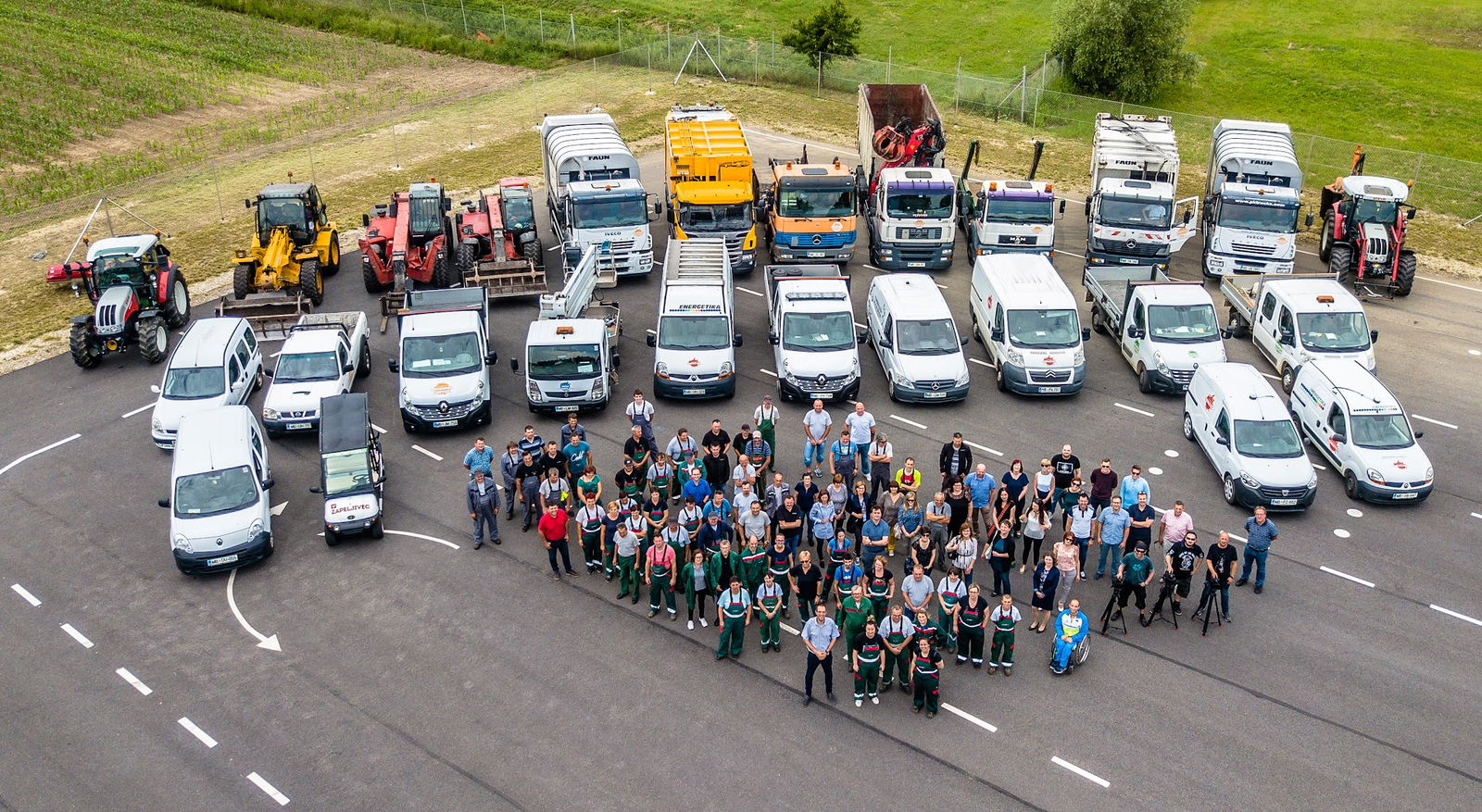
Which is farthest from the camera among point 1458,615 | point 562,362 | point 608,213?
point 608,213

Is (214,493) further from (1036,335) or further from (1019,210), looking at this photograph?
(1019,210)

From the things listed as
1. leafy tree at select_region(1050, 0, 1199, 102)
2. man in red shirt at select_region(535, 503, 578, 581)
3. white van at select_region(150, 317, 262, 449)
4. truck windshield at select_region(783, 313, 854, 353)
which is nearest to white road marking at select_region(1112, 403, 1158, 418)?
truck windshield at select_region(783, 313, 854, 353)

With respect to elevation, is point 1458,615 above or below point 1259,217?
below

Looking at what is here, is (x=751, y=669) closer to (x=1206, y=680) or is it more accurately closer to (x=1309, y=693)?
(x=1206, y=680)

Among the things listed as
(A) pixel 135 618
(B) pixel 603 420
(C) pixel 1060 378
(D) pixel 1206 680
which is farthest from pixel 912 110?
(A) pixel 135 618

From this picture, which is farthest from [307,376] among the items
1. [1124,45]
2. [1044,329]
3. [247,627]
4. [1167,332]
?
[1124,45]
